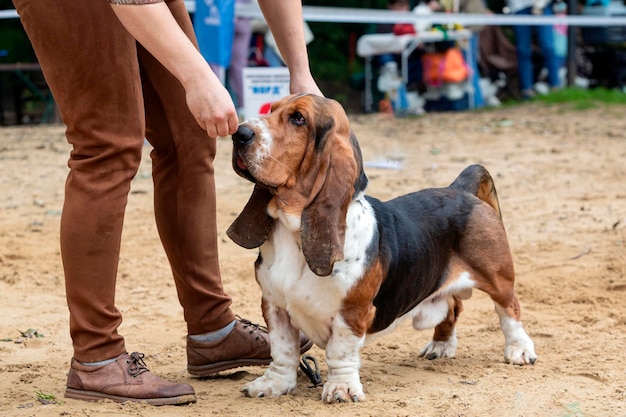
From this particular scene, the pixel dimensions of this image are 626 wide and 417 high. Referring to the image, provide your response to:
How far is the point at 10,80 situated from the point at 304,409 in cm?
1297

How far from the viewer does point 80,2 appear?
327 centimetres

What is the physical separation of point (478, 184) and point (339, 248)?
1.32m

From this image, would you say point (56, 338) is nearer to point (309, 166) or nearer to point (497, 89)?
point (309, 166)

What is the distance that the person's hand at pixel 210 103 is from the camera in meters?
3.10

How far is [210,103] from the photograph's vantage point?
3.10m

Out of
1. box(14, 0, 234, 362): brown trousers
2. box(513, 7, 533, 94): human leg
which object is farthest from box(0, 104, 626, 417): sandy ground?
box(513, 7, 533, 94): human leg

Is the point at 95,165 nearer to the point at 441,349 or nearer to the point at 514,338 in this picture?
the point at 441,349

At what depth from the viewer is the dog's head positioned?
11.0ft

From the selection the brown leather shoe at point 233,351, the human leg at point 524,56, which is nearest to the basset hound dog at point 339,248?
the brown leather shoe at point 233,351

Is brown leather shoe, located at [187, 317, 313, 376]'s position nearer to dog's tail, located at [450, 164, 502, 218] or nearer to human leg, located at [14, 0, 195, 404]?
human leg, located at [14, 0, 195, 404]

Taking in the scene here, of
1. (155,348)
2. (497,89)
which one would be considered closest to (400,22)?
(497,89)

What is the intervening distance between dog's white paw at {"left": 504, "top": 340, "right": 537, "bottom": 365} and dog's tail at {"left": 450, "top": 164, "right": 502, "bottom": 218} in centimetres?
64

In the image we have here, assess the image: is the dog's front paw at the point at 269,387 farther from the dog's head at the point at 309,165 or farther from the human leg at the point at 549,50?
the human leg at the point at 549,50

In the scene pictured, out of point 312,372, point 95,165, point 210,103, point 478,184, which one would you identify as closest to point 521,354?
point 478,184
